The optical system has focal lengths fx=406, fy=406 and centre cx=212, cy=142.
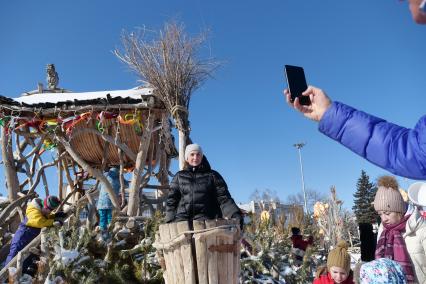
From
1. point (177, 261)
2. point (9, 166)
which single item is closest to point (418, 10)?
point (177, 261)

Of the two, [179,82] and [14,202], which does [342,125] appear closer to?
[179,82]

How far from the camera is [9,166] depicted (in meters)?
7.46

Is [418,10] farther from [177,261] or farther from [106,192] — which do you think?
[106,192]

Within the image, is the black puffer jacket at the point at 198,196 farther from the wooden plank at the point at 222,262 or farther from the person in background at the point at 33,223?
the person in background at the point at 33,223

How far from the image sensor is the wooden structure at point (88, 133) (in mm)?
6824

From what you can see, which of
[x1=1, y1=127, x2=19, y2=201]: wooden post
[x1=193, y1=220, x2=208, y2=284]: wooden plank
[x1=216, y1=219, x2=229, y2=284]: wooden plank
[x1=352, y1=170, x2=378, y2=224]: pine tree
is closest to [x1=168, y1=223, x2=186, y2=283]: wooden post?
A: [x1=193, y1=220, x2=208, y2=284]: wooden plank

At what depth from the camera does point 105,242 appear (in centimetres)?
457

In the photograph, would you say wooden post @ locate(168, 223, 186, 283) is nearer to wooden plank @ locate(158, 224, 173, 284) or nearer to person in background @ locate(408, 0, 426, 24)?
wooden plank @ locate(158, 224, 173, 284)

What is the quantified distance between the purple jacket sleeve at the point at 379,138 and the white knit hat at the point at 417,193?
3.54m

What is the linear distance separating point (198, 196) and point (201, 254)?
1.15 meters

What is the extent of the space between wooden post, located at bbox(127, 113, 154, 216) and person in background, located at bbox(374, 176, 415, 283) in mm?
3981

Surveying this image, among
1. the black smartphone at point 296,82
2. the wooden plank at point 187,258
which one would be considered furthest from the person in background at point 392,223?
the black smartphone at point 296,82

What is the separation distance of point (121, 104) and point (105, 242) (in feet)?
9.55

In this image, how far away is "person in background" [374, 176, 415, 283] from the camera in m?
3.39
